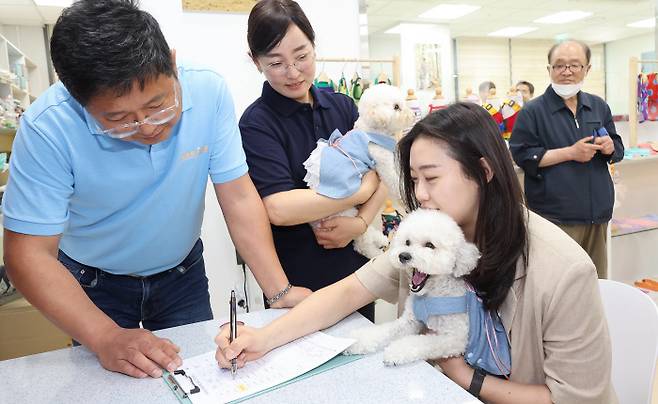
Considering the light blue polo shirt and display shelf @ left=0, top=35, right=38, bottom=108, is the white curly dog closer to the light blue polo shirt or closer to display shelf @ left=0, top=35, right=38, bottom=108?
the light blue polo shirt

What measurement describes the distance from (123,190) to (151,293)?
0.34m

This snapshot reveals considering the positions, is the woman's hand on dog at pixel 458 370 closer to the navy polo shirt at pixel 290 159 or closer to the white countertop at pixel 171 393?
the white countertop at pixel 171 393

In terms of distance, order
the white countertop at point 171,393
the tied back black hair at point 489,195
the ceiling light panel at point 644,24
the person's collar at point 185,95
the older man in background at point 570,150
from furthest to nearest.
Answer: the ceiling light panel at point 644,24 < the older man in background at point 570,150 < the person's collar at point 185,95 < the tied back black hair at point 489,195 < the white countertop at point 171,393

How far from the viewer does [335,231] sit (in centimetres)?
153

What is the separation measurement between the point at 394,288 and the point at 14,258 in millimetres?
851

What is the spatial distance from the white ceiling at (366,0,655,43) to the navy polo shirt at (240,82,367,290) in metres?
5.84

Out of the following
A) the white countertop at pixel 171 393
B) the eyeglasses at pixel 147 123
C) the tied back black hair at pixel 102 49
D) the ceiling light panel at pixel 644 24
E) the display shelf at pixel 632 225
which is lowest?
the display shelf at pixel 632 225

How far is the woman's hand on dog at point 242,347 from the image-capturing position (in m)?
1.00

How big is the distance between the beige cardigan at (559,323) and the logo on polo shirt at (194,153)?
2.60ft

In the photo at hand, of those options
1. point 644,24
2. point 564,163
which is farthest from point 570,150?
point 644,24

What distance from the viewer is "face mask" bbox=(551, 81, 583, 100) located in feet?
8.93

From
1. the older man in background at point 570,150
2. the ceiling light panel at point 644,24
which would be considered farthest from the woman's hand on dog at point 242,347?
the ceiling light panel at point 644,24

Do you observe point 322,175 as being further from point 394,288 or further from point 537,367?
point 537,367

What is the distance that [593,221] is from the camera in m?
2.72
